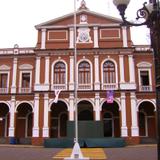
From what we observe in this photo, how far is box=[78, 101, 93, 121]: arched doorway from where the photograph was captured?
38094 millimetres

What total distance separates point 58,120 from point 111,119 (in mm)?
6090

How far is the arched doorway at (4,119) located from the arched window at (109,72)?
12.3m

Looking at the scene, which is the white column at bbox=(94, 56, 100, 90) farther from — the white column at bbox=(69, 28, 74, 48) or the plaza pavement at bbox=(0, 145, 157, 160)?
the plaza pavement at bbox=(0, 145, 157, 160)

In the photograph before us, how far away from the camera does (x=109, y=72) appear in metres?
37.2

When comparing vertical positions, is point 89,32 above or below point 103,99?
above

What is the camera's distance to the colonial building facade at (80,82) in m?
36.1

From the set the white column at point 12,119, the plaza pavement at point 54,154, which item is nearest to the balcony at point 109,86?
the white column at point 12,119

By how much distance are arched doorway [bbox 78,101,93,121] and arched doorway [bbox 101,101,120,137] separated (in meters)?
1.47

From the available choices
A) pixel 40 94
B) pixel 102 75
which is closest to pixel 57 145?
pixel 40 94

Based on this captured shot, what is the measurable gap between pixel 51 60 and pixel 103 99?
23.7ft

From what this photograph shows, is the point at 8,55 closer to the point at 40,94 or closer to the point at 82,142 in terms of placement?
the point at 40,94

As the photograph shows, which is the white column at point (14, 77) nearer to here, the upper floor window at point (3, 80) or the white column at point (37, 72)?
the upper floor window at point (3, 80)

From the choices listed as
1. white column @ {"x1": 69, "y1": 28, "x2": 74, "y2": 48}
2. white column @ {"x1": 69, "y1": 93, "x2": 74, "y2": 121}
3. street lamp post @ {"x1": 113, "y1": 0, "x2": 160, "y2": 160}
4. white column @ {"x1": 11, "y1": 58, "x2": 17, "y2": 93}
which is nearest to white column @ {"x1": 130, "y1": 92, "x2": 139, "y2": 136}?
white column @ {"x1": 69, "y1": 93, "x2": 74, "y2": 121}

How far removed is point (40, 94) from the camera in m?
36.6
